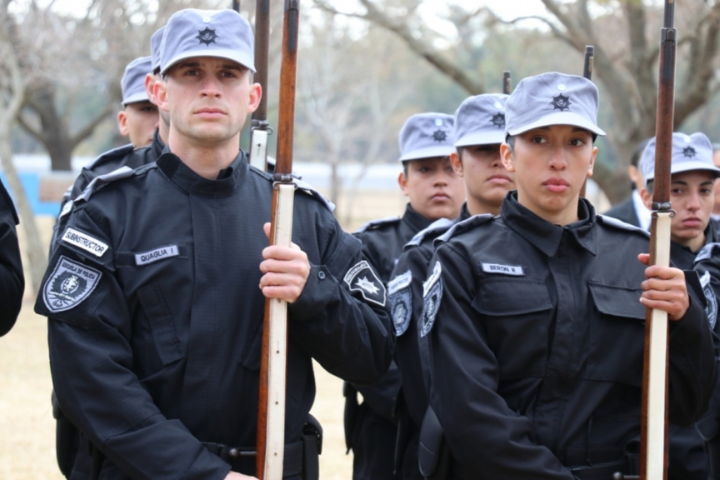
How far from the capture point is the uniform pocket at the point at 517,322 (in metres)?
3.18

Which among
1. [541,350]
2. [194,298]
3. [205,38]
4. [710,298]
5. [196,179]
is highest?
[205,38]

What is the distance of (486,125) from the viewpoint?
4.45 m

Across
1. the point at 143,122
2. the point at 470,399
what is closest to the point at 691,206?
the point at 470,399

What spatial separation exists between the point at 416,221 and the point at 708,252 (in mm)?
1403

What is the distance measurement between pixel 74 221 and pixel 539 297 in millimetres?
1455

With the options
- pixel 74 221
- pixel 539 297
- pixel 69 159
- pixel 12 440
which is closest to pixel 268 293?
pixel 74 221

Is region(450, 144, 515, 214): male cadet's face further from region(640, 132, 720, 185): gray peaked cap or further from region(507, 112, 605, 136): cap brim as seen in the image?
region(507, 112, 605, 136): cap brim

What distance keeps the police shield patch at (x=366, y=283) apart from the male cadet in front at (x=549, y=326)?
18cm

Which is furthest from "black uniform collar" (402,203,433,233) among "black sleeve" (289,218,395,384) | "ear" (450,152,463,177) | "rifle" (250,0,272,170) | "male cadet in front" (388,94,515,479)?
"black sleeve" (289,218,395,384)

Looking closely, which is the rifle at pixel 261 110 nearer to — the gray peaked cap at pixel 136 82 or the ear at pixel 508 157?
the ear at pixel 508 157

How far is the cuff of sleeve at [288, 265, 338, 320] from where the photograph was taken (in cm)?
306

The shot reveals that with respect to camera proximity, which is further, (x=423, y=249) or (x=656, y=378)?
(x=423, y=249)

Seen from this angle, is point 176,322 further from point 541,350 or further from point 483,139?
point 483,139

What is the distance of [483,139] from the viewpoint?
4395mm
